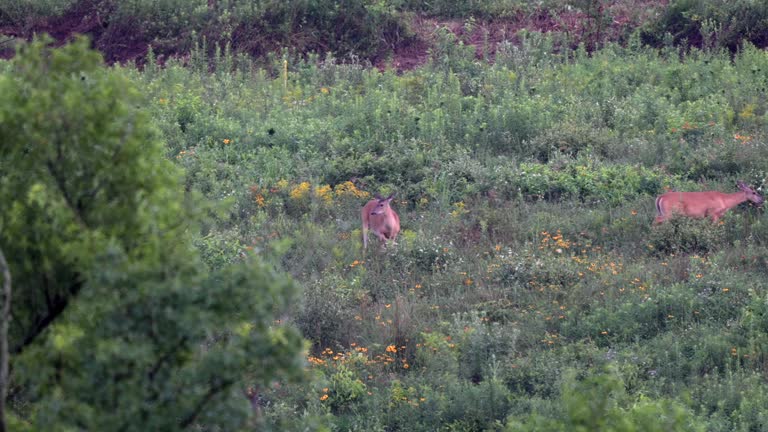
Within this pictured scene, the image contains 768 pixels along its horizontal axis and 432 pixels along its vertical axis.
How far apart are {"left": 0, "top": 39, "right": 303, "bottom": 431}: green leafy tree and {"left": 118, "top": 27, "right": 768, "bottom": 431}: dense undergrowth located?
580 mm

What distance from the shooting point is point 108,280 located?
387cm

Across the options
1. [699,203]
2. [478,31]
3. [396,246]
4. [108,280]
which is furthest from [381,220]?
[478,31]

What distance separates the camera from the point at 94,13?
23484 mm

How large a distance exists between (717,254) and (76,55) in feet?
26.3

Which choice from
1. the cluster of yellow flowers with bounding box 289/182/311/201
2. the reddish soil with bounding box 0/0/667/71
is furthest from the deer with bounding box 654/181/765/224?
the reddish soil with bounding box 0/0/667/71

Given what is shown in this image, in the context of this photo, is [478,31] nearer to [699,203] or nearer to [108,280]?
[699,203]

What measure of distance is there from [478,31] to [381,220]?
32.2ft

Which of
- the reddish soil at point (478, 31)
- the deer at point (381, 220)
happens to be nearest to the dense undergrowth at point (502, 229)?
the deer at point (381, 220)

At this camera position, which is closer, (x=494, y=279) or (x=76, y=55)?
(x=76, y=55)

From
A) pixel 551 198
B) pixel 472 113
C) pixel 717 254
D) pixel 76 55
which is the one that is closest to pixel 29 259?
pixel 76 55

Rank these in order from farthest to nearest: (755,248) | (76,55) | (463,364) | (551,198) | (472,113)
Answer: (472,113) < (551,198) < (755,248) < (463,364) < (76,55)

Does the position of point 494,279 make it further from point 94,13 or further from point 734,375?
point 94,13

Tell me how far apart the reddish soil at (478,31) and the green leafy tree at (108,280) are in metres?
15.2

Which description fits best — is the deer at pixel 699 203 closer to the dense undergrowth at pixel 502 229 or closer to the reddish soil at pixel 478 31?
the dense undergrowth at pixel 502 229
